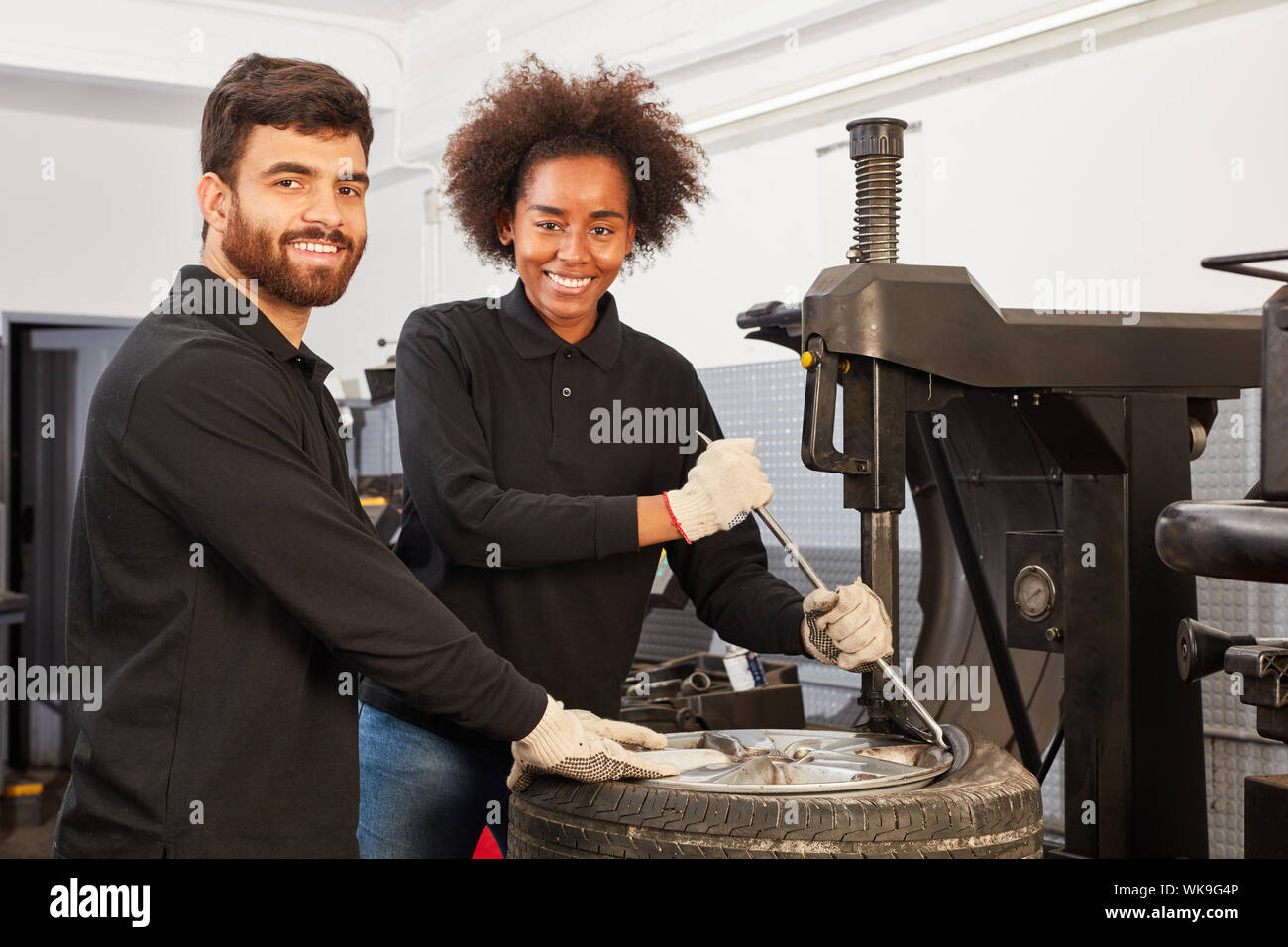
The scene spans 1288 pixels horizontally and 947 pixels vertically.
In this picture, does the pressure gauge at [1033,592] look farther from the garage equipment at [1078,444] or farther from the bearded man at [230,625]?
the bearded man at [230,625]

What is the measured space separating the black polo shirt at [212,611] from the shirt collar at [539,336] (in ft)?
2.14

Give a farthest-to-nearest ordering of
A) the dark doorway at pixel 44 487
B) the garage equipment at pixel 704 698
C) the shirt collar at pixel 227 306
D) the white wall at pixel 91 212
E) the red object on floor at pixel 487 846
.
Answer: the dark doorway at pixel 44 487 < the white wall at pixel 91 212 < the garage equipment at pixel 704 698 < the red object on floor at pixel 487 846 < the shirt collar at pixel 227 306

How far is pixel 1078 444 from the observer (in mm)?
1668

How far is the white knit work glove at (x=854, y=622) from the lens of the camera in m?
1.56

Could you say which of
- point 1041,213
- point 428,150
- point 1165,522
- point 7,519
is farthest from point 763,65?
point 7,519

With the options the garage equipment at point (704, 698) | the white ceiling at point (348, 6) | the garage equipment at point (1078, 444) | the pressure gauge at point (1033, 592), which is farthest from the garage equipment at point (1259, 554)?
the white ceiling at point (348, 6)

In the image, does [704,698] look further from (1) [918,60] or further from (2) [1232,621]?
(1) [918,60]

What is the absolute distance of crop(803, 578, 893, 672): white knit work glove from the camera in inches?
61.5

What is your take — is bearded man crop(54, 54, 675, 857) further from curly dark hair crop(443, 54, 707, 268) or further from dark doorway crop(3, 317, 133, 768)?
dark doorway crop(3, 317, 133, 768)

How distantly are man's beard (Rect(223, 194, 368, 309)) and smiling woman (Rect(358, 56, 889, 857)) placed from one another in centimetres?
38

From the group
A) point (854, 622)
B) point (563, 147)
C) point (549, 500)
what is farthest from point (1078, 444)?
point (563, 147)

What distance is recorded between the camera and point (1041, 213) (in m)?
3.16

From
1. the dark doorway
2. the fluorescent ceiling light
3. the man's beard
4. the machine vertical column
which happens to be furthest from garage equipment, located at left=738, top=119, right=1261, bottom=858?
the dark doorway
